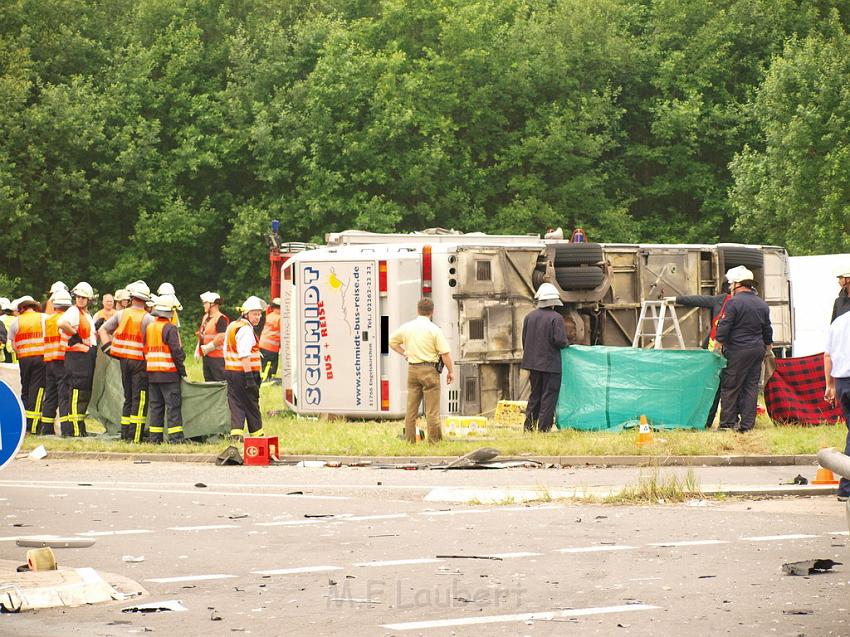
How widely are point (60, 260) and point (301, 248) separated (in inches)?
1077

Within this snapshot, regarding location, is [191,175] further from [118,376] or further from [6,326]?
[118,376]

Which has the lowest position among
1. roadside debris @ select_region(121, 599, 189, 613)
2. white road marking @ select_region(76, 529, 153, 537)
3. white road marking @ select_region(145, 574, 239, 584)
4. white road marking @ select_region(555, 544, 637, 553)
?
roadside debris @ select_region(121, 599, 189, 613)

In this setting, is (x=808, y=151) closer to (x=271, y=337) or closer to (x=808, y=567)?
(x=271, y=337)

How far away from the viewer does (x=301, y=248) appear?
94.9 feet

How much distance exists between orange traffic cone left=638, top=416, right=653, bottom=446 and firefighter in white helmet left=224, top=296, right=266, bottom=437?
5013mm

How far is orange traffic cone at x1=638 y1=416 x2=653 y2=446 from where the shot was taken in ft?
60.0

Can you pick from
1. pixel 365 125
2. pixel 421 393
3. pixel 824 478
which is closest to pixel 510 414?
pixel 421 393

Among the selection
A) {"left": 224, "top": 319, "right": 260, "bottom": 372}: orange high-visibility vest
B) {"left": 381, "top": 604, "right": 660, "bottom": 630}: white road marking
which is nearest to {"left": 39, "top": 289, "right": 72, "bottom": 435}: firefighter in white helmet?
{"left": 224, "top": 319, "right": 260, "bottom": 372}: orange high-visibility vest

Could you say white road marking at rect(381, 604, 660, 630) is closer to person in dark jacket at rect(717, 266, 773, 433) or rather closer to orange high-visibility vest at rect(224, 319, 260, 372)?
person in dark jacket at rect(717, 266, 773, 433)

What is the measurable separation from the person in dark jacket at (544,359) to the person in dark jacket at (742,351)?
2075 millimetres

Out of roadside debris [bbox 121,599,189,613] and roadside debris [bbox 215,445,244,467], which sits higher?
roadside debris [bbox 215,445,244,467]

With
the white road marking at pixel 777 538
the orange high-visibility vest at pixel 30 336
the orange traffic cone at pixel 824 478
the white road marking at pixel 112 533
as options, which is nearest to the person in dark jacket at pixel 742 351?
the orange traffic cone at pixel 824 478

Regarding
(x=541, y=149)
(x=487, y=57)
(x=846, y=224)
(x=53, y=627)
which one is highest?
(x=487, y=57)

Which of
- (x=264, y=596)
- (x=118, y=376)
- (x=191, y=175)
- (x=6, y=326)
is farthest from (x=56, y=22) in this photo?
(x=264, y=596)
